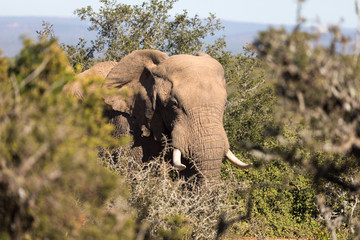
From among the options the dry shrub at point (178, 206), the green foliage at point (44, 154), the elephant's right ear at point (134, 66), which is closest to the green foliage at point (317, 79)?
the green foliage at point (44, 154)

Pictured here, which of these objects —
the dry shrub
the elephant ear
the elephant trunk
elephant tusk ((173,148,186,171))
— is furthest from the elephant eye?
the dry shrub

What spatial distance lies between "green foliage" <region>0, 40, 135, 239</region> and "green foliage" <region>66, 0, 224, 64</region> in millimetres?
8083

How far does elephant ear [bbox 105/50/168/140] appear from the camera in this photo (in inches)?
305

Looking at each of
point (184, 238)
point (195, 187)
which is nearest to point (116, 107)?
point (195, 187)

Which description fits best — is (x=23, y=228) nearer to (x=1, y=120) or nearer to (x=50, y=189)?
(x=50, y=189)

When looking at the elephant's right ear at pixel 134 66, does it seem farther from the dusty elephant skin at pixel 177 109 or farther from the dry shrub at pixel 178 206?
the dry shrub at pixel 178 206

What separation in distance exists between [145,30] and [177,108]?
17.8ft

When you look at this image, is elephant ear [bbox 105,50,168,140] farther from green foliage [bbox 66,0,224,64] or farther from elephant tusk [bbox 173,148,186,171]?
green foliage [bbox 66,0,224,64]

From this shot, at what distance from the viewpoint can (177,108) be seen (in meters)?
7.19

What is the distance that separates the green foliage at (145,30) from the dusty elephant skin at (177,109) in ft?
12.0

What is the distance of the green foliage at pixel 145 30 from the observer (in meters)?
11.9

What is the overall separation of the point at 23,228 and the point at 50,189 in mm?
515

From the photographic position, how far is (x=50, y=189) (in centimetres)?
331

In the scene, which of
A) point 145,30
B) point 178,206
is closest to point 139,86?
point 178,206
